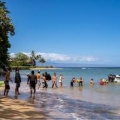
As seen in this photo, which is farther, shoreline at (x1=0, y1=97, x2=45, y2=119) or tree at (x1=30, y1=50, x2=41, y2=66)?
tree at (x1=30, y1=50, x2=41, y2=66)

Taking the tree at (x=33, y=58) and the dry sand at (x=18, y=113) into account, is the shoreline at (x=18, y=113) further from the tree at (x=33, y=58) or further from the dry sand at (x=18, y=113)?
the tree at (x=33, y=58)

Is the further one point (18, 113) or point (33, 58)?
point (33, 58)

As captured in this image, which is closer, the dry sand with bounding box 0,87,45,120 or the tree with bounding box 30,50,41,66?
the dry sand with bounding box 0,87,45,120

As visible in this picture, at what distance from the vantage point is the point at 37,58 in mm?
154000

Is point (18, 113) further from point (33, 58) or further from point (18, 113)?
point (33, 58)

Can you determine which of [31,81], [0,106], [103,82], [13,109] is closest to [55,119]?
[13,109]

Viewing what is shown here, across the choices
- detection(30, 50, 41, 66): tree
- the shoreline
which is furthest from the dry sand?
detection(30, 50, 41, 66): tree

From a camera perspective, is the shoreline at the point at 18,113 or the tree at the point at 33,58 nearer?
the shoreline at the point at 18,113

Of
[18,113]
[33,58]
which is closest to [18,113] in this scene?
[18,113]

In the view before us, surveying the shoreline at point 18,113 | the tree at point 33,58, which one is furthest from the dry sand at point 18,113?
the tree at point 33,58

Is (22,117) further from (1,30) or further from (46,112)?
(1,30)

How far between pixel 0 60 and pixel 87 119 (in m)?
30.0

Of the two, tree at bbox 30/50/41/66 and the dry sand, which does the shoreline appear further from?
tree at bbox 30/50/41/66

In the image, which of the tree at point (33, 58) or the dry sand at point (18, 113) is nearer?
the dry sand at point (18, 113)
